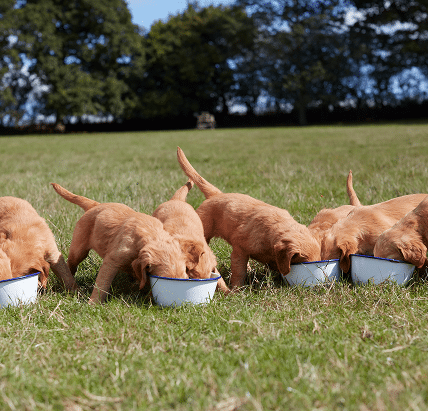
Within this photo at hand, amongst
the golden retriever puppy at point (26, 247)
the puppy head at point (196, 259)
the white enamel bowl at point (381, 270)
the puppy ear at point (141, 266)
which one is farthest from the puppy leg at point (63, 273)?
the white enamel bowl at point (381, 270)

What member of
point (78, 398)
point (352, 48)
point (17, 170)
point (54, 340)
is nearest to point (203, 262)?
point (54, 340)

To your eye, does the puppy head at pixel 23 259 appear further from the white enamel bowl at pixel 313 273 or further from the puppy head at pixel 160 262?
the white enamel bowl at pixel 313 273

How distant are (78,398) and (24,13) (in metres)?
36.9

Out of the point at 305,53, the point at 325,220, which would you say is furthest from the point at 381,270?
the point at 305,53

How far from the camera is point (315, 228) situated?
319 cm

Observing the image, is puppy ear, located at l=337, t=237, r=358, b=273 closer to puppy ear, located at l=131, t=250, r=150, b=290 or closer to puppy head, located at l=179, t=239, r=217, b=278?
puppy head, located at l=179, t=239, r=217, b=278

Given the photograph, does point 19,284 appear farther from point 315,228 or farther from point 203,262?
point 315,228

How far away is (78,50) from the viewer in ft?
115

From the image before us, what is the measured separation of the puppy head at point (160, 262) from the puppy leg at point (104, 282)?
254 millimetres

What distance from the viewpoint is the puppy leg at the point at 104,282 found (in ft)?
8.55

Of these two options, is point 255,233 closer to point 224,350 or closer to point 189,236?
point 189,236

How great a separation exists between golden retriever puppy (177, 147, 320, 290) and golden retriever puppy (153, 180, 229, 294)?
0.75 ft

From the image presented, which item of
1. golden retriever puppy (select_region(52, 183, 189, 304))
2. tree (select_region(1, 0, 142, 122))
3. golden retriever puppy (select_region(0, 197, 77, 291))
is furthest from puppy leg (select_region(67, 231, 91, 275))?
tree (select_region(1, 0, 142, 122))

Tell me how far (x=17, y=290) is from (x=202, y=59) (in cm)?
3736
